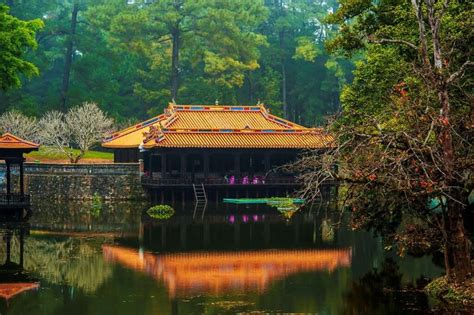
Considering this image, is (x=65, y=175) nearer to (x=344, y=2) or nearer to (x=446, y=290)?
(x=344, y=2)

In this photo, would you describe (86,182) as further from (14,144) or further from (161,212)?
(14,144)

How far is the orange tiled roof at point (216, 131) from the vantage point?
55.8m

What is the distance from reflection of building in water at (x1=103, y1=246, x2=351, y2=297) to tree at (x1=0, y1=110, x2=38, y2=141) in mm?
36093

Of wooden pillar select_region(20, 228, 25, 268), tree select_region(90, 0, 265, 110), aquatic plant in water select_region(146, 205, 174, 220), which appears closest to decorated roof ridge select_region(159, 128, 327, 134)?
aquatic plant in water select_region(146, 205, 174, 220)

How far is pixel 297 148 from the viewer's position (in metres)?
56.9

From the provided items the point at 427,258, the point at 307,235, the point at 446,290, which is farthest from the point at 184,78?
the point at 446,290

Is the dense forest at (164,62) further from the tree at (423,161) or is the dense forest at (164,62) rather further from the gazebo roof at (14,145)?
the tree at (423,161)

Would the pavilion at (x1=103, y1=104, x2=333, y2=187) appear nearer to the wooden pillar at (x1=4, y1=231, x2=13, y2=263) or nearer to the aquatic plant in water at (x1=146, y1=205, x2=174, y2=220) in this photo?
the aquatic plant in water at (x1=146, y1=205, x2=174, y2=220)

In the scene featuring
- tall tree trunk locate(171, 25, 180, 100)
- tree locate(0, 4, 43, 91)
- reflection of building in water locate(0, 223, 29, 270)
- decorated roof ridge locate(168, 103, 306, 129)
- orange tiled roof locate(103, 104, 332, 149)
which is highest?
tall tree trunk locate(171, 25, 180, 100)

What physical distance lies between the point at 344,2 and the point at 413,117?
12.5 metres

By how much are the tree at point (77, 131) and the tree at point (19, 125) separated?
0.69 metres

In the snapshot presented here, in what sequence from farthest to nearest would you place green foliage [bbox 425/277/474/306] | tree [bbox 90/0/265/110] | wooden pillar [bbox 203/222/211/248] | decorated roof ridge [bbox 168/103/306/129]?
tree [bbox 90/0/265/110] < decorated roof ridge [bbox 168/103/306/129] < wooden pillar [bbox 203/222/211/248] < green foliage [bbox 425/277/474/306]

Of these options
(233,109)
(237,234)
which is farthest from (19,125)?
(237,234)

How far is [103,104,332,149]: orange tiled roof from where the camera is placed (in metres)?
55.8
